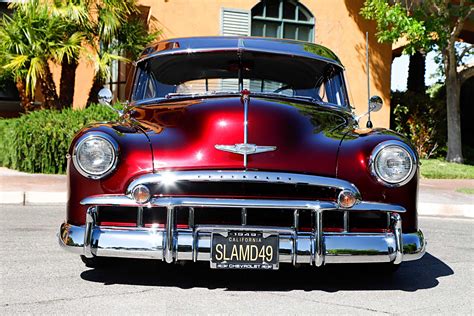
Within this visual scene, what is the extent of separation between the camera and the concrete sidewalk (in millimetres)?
8383

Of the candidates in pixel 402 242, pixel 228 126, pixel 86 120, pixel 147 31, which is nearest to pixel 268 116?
pixel 228 126

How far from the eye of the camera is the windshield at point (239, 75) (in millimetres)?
5262

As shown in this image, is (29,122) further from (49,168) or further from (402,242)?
(402,242)

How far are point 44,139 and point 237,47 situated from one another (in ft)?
21.4

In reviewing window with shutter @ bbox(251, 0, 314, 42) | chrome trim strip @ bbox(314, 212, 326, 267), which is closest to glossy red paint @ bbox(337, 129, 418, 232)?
chrome trim strip @ bbox(314, 212, 326, 267)

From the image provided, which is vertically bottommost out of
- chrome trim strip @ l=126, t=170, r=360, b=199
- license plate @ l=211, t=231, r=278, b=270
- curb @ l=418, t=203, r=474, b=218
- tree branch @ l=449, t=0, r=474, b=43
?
curb @ l=418, t=203, r=474, b=218

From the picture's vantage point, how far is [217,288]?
4.00 m

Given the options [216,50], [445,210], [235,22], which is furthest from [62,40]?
[216,50]

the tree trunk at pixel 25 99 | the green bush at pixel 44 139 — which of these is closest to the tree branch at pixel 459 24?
the green bush at pixel 44 139

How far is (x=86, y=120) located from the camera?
11.4m

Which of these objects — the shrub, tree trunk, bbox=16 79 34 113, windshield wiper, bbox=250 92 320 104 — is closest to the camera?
windshield wiper, bbox=250 92 320 104

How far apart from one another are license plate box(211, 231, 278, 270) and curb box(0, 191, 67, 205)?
5.11 metres

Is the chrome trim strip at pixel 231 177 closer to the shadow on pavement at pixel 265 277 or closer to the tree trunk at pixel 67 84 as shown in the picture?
the shadow on pavement at pixel 265 277

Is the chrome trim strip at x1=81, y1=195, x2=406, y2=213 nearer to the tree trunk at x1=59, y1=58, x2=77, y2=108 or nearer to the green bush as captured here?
the green bush
